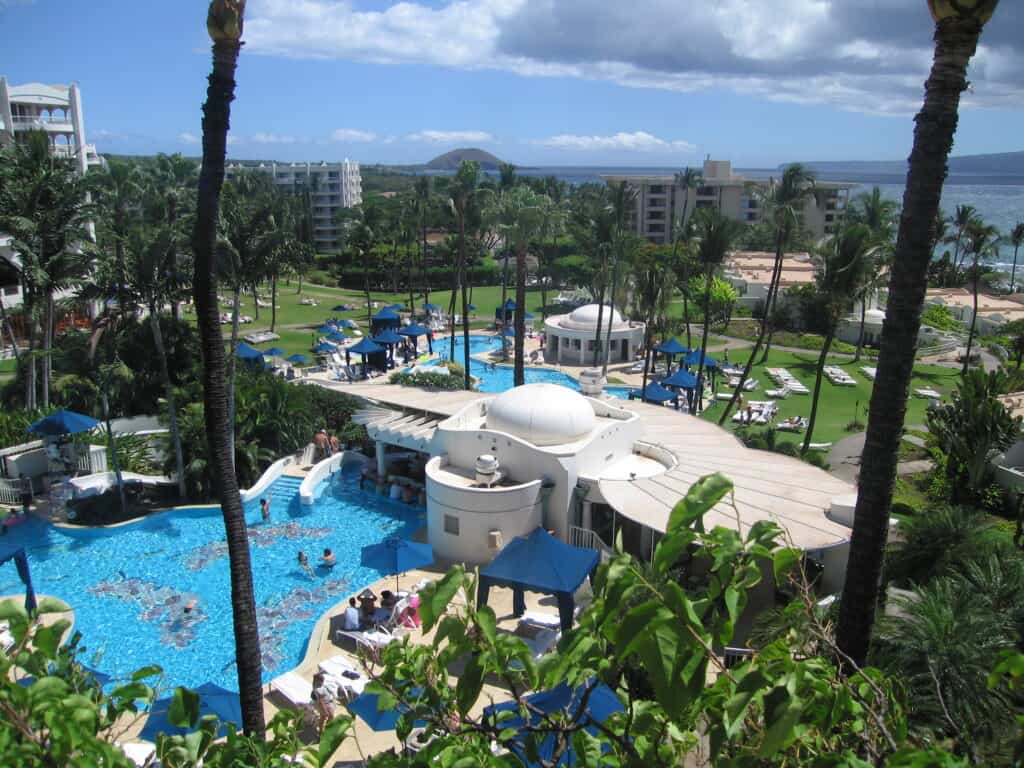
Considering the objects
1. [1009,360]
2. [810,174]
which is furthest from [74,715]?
[1009,360]

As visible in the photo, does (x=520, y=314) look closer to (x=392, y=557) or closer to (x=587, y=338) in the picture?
(x=392, y=557)

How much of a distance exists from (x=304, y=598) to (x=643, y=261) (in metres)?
54.6

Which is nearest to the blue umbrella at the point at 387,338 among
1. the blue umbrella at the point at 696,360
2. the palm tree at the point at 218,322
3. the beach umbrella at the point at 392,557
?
the blue umbrella at the point at 696,360

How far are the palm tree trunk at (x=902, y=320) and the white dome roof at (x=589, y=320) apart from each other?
40513mm

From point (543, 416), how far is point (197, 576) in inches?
418

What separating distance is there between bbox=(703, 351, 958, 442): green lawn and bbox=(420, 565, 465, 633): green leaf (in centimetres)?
3241

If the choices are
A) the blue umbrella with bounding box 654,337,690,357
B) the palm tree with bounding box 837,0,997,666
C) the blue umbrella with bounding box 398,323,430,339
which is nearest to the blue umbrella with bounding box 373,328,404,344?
the blue umbrella with bounding box 398,323,430,339

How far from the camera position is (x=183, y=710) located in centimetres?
484

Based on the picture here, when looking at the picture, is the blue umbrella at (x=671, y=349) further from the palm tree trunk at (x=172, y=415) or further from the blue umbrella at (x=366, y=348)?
the palm tree trunk at (x=172, y=415)

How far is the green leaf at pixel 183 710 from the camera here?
4.79m

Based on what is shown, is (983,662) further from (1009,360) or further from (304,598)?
(1009,360)

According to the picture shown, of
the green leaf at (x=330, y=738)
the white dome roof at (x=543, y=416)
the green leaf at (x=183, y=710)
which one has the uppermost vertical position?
the green leaf at (x=330, y=738)

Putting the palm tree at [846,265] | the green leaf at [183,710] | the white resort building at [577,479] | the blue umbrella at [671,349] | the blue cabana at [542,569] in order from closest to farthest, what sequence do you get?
1. the green leaf at [183,710]
2. the blue cabana at [542,569]
3. the white resort building at [577,479]
4. the palm tree at [846,265]
5. the blue umbrella at [671,349]

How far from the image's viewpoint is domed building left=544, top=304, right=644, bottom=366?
50125 millimetres
